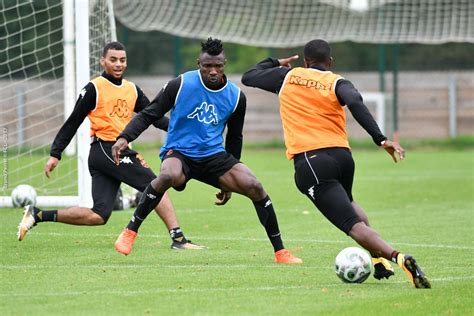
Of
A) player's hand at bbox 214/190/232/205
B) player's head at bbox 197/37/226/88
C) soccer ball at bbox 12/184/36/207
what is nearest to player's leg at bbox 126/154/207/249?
player's hand at bbox 214/190/232/205

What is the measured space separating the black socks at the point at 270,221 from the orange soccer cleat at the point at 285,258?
53 millimetres

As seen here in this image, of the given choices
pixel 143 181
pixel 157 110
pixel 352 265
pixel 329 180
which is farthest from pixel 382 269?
pixel 143 181

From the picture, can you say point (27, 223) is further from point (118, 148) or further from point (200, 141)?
point (200, 141)

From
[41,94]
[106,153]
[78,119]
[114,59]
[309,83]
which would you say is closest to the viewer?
[309,83]

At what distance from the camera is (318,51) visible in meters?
Answer: 8.69

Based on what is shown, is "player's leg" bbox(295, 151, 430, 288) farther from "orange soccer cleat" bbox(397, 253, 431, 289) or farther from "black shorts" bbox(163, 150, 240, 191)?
"black shorts" bbox(163, 150, 240, 191)

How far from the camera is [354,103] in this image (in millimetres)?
8359

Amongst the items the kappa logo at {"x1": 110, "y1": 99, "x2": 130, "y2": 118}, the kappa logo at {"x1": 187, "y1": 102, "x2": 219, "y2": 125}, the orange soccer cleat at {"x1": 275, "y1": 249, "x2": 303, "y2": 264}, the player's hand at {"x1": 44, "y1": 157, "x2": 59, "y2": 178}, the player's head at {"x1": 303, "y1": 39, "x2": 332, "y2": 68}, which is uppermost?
the player's head at {"x1": 303, "y1": 39, "x2": 332, "y2": 68}

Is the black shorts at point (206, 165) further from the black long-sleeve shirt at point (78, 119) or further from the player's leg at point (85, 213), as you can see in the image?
the player's leg at point (85, 213)

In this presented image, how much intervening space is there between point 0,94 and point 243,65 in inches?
319

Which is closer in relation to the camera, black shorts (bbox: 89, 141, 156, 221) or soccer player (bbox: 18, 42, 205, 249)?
soccer player (bbox: 18, 42, 205, 249)

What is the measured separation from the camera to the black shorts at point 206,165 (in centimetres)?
979

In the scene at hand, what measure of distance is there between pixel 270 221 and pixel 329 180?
1.41 m

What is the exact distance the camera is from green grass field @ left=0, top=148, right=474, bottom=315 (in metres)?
7.40
